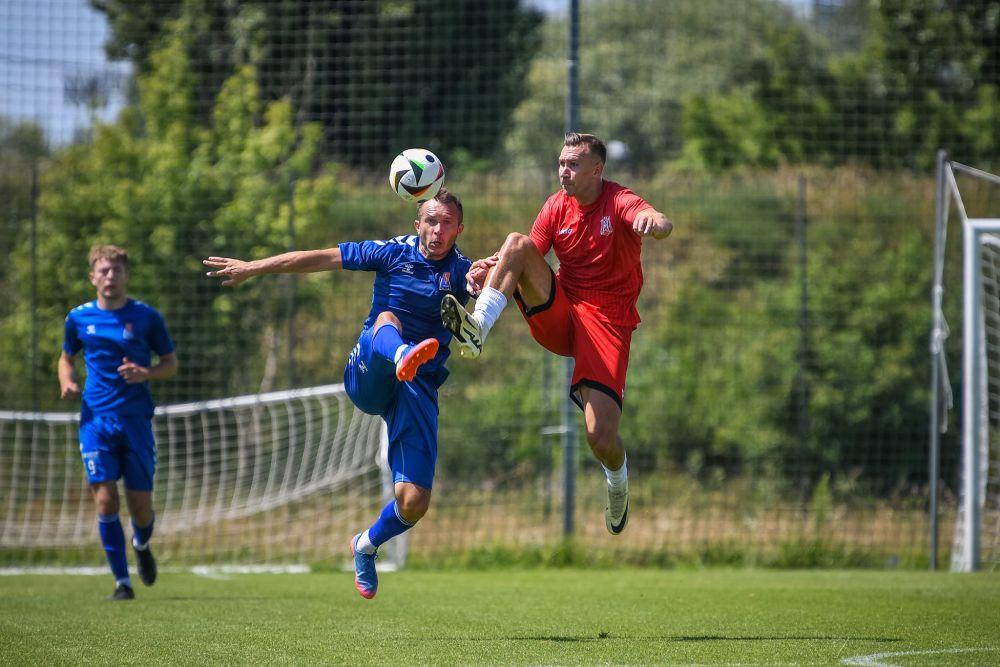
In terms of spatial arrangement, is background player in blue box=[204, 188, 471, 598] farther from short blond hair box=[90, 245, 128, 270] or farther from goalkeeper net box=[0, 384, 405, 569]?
goalkeeper net box=[0, 384, 405, 569]

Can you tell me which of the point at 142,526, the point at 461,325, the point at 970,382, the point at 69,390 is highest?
the point at 461,325

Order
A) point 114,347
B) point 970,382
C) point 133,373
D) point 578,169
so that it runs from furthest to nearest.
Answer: point 970,382 < point 114,347 < point 133,373 < point 578,169

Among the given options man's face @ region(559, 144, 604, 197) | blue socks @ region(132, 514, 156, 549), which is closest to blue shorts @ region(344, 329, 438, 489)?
man's face @ region(559, 144, 604, 197)

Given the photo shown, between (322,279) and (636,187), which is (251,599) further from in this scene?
(636,187)

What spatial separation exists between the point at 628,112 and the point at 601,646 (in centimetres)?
3116

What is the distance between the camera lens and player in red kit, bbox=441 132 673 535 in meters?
7.12

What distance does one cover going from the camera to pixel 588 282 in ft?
24.7

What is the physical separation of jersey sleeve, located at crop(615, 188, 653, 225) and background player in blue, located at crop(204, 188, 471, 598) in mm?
1014

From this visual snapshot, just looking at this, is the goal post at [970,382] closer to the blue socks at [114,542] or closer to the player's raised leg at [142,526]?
the player's raised leg at [142,526]

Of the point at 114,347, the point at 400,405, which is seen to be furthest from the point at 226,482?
the point at 400,405

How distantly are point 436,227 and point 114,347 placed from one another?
3.48m

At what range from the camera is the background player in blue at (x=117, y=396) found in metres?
8.96

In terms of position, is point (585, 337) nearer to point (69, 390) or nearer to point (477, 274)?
point (477, 274)

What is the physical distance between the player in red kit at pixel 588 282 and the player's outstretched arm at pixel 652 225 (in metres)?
0.38
